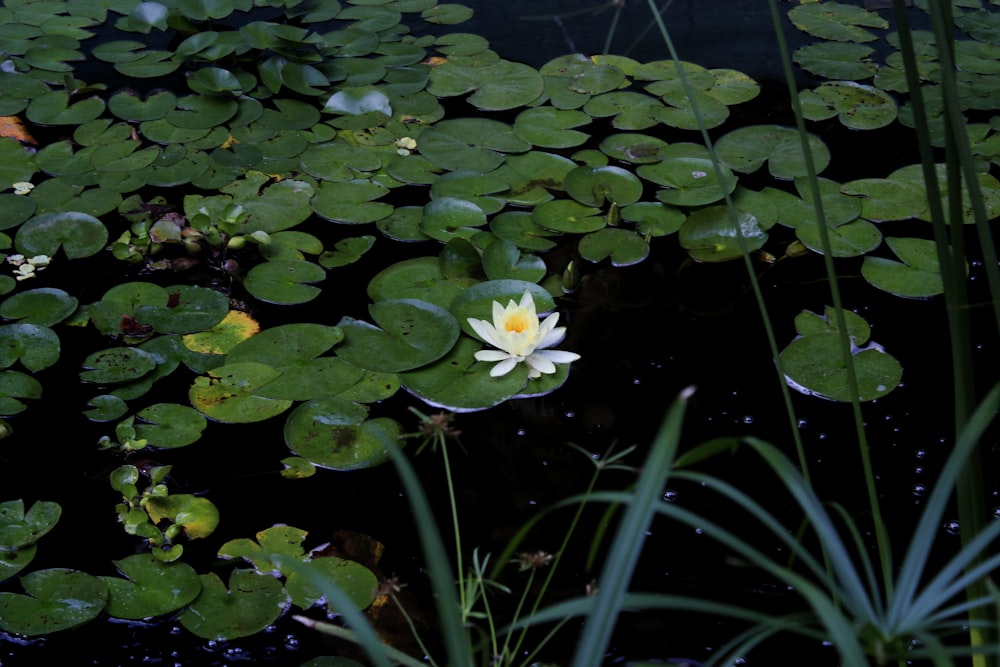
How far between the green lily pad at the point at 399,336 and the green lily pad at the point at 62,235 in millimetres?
578

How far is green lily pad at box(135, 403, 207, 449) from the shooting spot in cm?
145

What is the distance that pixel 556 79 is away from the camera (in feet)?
7.89

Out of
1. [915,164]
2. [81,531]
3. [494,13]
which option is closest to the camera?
[81,531]

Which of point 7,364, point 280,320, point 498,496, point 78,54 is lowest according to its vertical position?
point 498,496

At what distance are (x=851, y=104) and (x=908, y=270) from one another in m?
0.68

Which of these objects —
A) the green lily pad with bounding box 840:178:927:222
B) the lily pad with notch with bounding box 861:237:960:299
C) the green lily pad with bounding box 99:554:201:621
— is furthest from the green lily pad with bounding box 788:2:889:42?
the green lily pad with bounding box 99:554:201:621

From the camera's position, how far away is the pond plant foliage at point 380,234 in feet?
3.92

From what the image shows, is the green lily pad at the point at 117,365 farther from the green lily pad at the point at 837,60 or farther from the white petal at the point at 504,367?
the green lily pad at the point at 837,60

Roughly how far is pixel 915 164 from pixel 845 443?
93cm

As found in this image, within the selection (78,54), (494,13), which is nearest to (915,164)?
(494,13)

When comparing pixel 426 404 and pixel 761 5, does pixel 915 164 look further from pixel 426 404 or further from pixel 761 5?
pixel 426 404

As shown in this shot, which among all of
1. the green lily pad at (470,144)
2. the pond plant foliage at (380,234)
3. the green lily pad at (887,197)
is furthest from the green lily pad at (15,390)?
the green lily pad at (887,197)

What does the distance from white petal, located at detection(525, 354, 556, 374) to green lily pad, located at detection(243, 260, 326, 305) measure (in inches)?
17.6

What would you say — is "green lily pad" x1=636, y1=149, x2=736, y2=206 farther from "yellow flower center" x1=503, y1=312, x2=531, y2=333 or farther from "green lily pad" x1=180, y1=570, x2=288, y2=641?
"green lily pad" x1=180, y1=570, x2=288, y2=641
